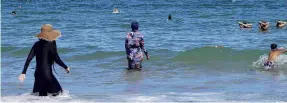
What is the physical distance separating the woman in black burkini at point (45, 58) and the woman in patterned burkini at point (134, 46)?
390 centimetres

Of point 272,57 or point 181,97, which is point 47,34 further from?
point 272,57

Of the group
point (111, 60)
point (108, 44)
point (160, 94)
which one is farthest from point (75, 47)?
point (160, 94)

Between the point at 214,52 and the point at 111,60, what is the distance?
3002 millimetres

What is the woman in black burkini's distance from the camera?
8312 mm

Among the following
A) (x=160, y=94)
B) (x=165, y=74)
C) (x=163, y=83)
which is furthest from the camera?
(x=165, y=74)

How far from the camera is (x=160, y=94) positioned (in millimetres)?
9648

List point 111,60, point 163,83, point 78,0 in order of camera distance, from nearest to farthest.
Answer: point 163,83, point 111,60, point 78,0

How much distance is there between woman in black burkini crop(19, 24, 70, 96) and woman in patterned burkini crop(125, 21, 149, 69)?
12.8ft

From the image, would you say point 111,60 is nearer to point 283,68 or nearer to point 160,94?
point 283,68

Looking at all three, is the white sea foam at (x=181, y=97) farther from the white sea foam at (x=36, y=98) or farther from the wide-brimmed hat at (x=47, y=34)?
the wide-brimmed hat at (x=47, y=34)

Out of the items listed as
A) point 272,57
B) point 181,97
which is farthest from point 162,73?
point 181,97

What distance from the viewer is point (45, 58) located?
8.35 metres

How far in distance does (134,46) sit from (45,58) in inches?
169

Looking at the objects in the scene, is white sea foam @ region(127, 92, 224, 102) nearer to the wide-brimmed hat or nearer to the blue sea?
the blue sea
